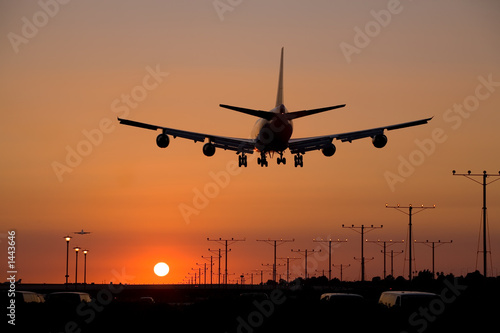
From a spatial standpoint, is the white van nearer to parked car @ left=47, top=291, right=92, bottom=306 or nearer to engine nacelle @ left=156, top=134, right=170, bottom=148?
parked car @ left=47, top=291, right=92, bottom=306

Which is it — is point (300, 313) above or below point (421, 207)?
below

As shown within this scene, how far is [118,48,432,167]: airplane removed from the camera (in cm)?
7638

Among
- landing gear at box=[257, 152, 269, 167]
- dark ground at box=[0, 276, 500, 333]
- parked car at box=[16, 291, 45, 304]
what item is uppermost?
landing gear at box=[257, 152, 269, 167]

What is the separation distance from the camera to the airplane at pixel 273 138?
76.4 meters

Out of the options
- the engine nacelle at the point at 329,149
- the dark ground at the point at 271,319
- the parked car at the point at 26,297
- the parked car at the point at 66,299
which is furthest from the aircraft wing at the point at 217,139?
the parked car at the point at 26,297

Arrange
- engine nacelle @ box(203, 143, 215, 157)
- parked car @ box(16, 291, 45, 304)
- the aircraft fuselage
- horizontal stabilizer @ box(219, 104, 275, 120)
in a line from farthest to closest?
engine nacelle @ box(203, 143, 215, 157)
the aircraft fuselage
horizontal stabilizer @ box(219, 104, 275, 120)
parked car @ box(16, 291, 45, 304)

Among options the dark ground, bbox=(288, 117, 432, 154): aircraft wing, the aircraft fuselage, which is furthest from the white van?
bbox=(288, 117, 432, 154): aircraft wing

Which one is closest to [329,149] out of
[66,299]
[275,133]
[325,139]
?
[325,139]

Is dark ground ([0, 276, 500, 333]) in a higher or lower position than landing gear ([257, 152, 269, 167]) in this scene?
lower

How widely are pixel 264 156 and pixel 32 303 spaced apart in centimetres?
3187

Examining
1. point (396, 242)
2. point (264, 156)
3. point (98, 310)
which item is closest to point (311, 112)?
point (264, 156)

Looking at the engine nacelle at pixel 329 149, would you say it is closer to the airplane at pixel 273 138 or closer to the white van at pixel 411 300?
the airplane at pixel 273 138

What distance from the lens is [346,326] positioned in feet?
159

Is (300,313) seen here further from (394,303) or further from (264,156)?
(264,156)
